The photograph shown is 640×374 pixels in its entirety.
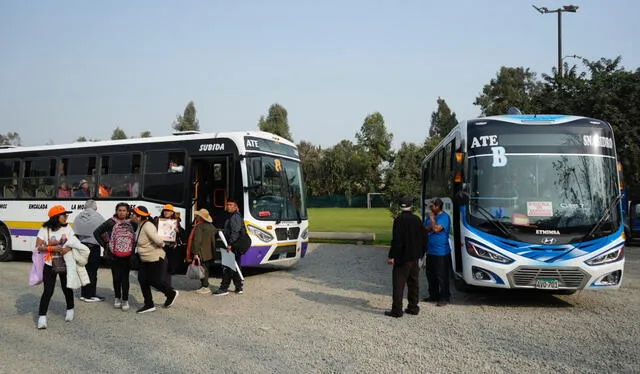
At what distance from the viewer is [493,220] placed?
361 inches

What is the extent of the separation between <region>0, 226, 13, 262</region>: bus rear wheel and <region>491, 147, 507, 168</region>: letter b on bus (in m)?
13.8

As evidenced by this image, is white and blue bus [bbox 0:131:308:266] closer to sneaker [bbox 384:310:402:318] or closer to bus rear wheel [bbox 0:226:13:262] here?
bus rear wheel [bbox 0:226:13:262]

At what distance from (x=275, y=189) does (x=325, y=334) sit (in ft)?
19.6

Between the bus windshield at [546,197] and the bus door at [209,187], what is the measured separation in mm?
6048

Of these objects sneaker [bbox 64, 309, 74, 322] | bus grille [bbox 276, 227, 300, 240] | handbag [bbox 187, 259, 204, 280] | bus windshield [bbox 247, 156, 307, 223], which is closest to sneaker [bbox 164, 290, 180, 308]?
handbag [bbox 187, 259, 204, 280]

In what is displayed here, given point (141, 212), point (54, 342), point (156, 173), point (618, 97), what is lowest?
point (54, 342)

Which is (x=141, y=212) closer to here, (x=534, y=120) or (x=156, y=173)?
(x=156, y=173)

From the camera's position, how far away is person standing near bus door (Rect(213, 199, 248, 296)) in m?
10.4

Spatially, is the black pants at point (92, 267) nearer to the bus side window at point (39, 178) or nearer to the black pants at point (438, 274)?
the black pants at point (438, 274)

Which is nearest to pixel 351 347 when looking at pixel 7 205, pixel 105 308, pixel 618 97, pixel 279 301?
pixel 279 301

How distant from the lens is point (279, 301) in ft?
32.5

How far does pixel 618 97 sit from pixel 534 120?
14.8 metres

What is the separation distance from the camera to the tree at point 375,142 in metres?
75.6

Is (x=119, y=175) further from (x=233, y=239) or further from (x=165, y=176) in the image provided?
(x=233, y=239)
